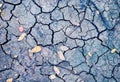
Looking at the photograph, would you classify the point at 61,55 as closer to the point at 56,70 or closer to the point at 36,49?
the point at 56,70

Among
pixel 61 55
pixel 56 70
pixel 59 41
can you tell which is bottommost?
pixel 56 70

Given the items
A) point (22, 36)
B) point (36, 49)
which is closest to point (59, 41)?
point (36, 49)

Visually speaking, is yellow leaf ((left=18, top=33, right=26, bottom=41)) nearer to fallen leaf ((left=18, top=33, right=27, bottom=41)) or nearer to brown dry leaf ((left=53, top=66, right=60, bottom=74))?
fallen leaf ((left=18, top=33, right=27, bottom=41))

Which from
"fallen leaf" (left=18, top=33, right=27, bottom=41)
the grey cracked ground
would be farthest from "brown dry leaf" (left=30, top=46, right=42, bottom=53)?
"fallen leaf" (left=18, top=33, right=27, bottom=41)

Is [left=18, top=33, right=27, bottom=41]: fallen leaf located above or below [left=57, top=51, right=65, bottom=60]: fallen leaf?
above

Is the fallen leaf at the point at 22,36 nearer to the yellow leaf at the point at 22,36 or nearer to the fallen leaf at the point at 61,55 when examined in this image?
the yellow leaf at the point at 22,36

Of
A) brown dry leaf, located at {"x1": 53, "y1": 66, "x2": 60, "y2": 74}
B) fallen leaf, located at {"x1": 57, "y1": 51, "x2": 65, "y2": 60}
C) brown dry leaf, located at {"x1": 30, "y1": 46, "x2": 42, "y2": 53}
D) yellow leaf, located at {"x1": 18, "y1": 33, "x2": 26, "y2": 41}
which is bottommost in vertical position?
brown dry leaf, located at {"x1": 53, "y1": 66, "x2": 60, "y2": 74}

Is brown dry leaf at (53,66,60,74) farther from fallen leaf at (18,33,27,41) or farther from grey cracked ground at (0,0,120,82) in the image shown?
fallen leaf at (18,33,27,41)

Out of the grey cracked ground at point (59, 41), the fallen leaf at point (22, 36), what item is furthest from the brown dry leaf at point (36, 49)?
the fallen leaf at point (22, 36)

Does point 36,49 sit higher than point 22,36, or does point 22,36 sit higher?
point 22,36

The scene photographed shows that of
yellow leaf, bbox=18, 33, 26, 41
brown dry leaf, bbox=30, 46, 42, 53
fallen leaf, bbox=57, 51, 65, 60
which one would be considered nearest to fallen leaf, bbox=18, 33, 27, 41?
yellow leaf, bbox=18, 33, 26, 41
